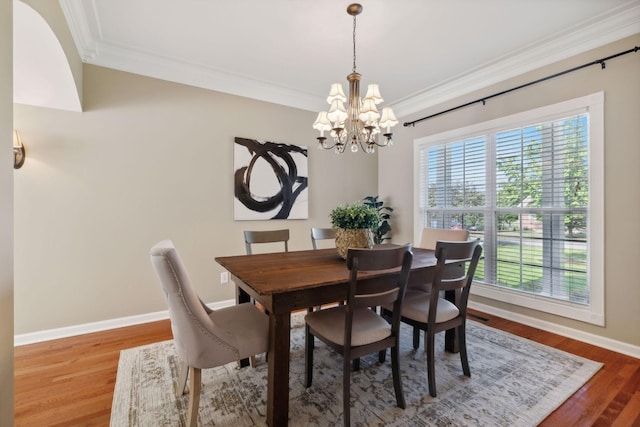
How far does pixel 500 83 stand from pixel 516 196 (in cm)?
121

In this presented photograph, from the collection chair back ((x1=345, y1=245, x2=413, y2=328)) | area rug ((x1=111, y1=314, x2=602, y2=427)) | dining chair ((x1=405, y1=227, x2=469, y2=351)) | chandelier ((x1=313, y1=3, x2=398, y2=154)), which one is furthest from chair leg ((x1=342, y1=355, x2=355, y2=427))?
chandelier ((x1=313, y1=3, x2=398, y2=154))

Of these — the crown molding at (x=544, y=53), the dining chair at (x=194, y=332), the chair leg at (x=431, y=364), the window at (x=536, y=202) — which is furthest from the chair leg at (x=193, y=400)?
the crown molding at (x=544, y=53)

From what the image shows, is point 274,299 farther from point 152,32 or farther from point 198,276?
point 152,32

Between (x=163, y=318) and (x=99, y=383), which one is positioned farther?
(x=163, y=318)

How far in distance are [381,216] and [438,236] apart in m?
1.39

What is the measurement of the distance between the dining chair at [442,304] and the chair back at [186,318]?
3.12 ft

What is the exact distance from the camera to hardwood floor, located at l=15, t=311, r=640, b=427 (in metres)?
1.57

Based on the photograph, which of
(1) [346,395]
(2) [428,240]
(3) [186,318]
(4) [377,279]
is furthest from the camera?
(2) [428,240]

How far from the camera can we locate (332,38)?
8.22ft

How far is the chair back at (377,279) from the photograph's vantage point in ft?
4.61

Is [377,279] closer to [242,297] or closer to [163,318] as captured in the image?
[242,297]

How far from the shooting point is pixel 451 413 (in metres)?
1.60

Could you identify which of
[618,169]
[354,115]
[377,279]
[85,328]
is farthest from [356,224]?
[85,328]

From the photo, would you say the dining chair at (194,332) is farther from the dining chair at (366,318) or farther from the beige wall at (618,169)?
the beige wall at (618,169)
